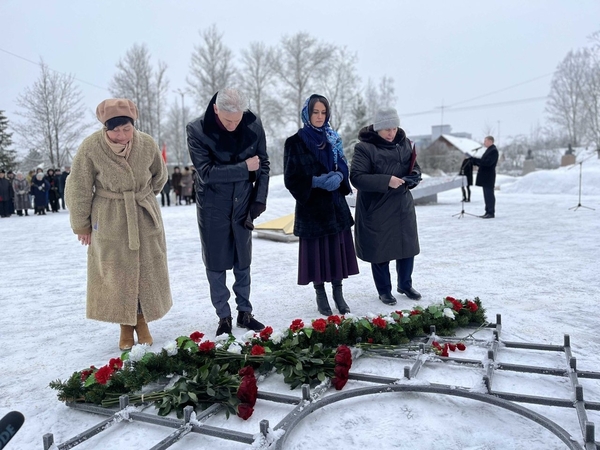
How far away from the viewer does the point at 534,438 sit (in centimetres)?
236

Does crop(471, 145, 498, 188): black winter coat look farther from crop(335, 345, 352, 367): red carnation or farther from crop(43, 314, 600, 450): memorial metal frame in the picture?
crop(335, 345, 352, 367): red carnation

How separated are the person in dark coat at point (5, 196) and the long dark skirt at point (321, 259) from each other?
1626 centimetres

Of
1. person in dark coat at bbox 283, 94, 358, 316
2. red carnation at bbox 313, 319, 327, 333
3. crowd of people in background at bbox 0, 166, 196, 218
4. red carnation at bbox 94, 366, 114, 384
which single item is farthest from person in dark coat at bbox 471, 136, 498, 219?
red carnation at bbox 94, 366, 114, 384

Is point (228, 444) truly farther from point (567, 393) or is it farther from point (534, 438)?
point (567, 393)

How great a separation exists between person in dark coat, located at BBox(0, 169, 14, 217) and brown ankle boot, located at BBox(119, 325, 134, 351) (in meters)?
16.1

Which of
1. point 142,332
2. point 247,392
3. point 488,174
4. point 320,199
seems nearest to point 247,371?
point 247,392

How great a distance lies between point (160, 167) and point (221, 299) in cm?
109

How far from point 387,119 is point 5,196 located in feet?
55.0

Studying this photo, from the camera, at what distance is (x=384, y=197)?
4.68 metres

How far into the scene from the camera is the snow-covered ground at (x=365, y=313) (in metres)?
2.46

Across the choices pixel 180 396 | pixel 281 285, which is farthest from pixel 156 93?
pixel 180 396

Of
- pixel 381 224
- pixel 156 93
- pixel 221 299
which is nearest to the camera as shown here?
pixel 221 299

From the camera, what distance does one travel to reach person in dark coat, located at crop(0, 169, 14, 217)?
17.4 metres

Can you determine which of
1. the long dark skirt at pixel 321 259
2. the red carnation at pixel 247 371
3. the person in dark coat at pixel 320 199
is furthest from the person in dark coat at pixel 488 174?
the red carnation at pixel 247 371
